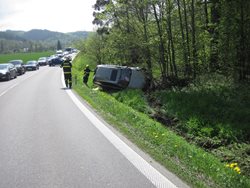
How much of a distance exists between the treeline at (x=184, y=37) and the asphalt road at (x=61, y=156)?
9.04 m

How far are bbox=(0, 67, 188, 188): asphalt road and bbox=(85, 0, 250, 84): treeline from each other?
9036 millimetres

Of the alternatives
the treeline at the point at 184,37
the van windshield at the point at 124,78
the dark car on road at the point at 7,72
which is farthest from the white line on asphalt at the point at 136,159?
the dark car on road at the point at 7,72

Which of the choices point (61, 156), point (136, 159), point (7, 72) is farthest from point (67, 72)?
point (136, 159)

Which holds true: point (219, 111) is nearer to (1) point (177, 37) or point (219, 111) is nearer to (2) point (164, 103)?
(2) point (164, 103)

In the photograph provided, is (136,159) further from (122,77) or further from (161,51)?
(161,51)

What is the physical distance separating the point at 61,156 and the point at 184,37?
14.8 metres

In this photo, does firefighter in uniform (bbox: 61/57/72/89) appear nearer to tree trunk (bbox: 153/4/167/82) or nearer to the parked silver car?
the parked silver car

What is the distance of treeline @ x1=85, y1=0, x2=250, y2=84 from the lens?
1731 centimetres

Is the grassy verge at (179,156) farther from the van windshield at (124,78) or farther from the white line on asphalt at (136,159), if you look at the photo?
the van windshield at (124,78)

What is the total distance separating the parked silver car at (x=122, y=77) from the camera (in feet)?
64.6

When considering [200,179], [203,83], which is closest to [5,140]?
[200,179]

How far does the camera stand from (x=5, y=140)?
27.9 ft

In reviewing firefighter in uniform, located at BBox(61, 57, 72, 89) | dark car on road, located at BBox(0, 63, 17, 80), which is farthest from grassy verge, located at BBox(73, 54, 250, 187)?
dark car on road, located at BBox(0, 63, 17, 80)

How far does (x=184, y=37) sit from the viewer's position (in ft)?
67.3
